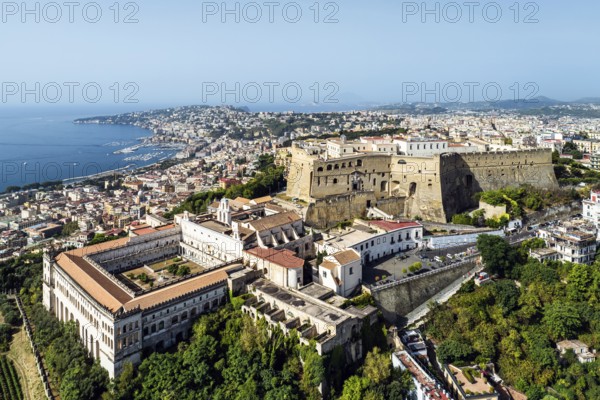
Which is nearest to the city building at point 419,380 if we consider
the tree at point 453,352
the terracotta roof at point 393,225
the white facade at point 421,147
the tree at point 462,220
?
the tree at point 453,352

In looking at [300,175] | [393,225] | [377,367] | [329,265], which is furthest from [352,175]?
[377,367]

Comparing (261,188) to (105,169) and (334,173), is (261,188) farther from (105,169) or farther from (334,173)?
(105,169)

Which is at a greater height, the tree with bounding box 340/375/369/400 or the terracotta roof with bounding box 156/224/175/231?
the terracotta roof with bounding box 156/224/175/231

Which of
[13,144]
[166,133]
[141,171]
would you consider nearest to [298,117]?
[166,133]

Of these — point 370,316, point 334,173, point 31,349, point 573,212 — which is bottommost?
point 31,349

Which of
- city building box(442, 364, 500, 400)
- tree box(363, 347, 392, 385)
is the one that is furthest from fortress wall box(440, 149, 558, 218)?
tree box(363, 347, 392, 385)

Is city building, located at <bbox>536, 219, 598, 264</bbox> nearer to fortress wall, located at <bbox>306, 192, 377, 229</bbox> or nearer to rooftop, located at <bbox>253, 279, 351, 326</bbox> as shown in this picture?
fortress wall, located at <bbox>306, 192, 377, 229</bbox>

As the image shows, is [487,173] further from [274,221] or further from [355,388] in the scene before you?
[355,388]
